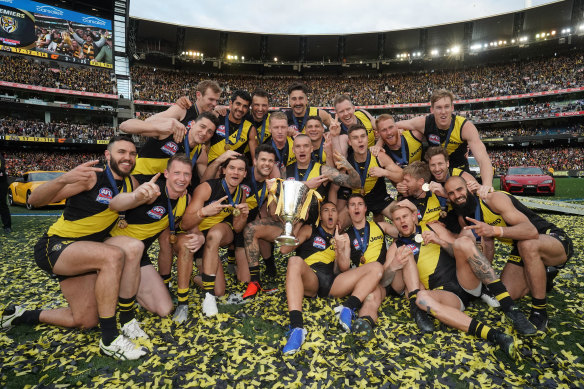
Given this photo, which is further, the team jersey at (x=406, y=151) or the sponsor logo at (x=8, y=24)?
the sponsor logo at (x=8, y=24)

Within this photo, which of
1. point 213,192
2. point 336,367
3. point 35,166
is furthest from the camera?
point 35,166

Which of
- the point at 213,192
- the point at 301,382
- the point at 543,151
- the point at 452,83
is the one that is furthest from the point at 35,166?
the point at 543,151

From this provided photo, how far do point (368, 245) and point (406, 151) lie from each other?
6.51ft

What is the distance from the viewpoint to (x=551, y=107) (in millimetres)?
34438

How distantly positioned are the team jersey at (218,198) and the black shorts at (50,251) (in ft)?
5.32

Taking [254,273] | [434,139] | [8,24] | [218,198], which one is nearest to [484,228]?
[434,139]

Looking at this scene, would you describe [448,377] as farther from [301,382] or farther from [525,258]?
[525,258]

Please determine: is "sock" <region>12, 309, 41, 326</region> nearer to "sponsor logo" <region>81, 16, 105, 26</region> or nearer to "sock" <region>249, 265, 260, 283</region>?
"sock" <region>249, 265, 260, 283</region>

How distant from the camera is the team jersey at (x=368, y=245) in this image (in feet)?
13.4

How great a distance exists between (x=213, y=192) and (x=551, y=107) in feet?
145

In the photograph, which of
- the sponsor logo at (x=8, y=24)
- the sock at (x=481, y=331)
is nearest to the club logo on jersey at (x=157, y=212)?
the sock at (x=481, y=331)

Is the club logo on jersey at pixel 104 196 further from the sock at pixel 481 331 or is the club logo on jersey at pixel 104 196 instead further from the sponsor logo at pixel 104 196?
the sock at pixel 481 331

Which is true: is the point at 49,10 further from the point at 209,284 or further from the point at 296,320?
the point at 296,320

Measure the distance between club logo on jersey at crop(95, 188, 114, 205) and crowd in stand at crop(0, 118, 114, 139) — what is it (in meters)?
33.0
